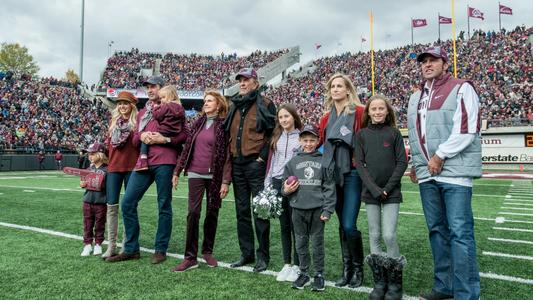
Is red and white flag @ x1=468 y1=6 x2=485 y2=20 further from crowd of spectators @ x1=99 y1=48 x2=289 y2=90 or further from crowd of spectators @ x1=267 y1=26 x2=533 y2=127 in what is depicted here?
crowd of spectators @ x1=99 y1=48 x2=289 y2=90

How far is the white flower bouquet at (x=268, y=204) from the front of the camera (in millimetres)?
3760

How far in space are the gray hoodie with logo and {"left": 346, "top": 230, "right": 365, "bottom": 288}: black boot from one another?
0.36 meters

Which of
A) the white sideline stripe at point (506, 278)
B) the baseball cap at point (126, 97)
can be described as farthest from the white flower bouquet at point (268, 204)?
the white sideline stripe at point (506, 278)

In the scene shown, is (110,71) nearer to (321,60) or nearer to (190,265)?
(321,60)

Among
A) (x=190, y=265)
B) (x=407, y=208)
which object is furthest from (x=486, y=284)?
(x=407, y=208)

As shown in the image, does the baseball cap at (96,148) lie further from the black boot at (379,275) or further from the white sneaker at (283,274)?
the black boot at (379,275)

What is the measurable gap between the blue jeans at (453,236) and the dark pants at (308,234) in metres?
0.91

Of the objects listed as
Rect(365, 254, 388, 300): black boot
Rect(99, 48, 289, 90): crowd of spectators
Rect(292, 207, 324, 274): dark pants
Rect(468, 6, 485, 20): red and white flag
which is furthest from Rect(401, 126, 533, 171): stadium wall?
Rect(99, 48, 289, 90): crowd of spectators

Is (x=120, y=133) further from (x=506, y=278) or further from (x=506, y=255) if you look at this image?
(x=506, y=255)

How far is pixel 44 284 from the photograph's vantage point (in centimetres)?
359

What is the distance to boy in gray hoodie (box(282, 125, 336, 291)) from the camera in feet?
11.4

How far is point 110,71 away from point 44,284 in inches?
1824

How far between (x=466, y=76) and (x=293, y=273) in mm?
31373

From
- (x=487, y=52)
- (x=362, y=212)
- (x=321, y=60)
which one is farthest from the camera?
(x=321, y=60)
